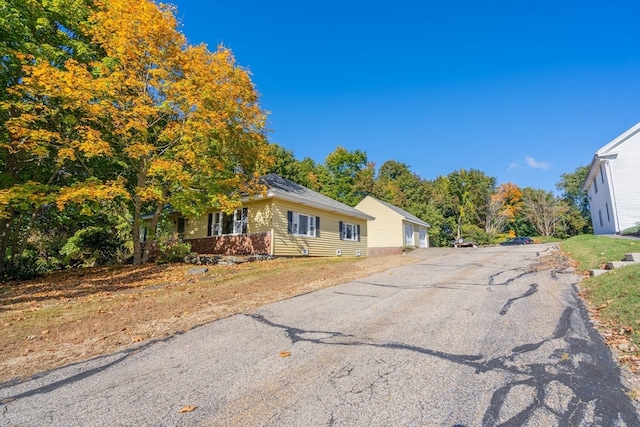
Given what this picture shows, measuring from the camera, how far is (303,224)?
61.7 feet

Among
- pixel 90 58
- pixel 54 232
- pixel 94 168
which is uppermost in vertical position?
pixel 90 58

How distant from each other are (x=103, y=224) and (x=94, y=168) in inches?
210

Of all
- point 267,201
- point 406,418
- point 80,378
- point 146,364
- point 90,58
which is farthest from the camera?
point 267,201

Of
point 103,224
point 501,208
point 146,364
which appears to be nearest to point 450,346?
point 146,364


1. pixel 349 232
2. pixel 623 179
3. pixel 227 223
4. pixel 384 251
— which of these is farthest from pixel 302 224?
pixel 623 179

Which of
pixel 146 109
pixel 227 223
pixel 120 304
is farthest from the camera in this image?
pixel 227 223

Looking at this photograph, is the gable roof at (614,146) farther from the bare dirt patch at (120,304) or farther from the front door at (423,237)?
the front door at (423,237)

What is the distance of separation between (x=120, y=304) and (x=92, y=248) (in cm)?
1420

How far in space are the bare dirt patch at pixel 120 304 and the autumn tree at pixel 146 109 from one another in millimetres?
3191

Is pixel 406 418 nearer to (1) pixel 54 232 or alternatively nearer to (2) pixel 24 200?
(2) pixel 24 200

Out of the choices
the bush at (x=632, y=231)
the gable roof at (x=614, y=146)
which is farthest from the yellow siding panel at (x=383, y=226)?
the bush at (x=632, y=231)

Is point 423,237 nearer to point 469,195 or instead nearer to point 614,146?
point 469,195

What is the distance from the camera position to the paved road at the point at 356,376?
9.59 feet

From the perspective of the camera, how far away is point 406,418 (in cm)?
282
